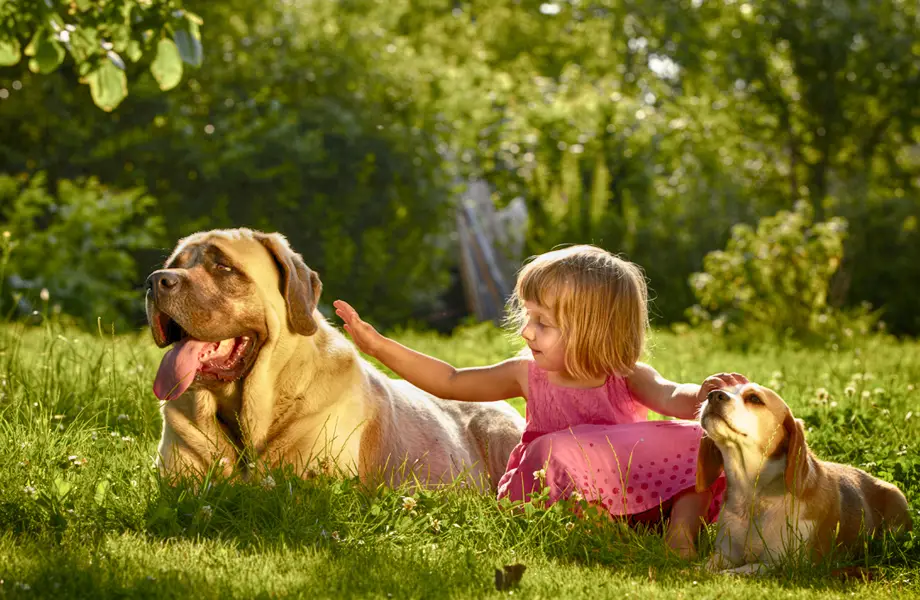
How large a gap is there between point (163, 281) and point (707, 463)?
6.80 ft

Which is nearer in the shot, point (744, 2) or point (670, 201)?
point (670, 201)

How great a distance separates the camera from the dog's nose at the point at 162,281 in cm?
381

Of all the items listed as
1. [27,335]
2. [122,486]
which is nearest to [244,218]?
[27,335]

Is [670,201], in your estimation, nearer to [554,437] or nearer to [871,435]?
[871,435]

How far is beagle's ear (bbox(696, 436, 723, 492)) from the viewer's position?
3.89 metres

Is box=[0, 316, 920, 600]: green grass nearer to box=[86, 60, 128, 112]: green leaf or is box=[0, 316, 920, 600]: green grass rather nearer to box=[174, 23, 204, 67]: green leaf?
box=[86, 60, 128, 112]: green leaf

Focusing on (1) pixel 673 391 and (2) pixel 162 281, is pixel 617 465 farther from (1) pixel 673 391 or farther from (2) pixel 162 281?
(2) pixel 162 281

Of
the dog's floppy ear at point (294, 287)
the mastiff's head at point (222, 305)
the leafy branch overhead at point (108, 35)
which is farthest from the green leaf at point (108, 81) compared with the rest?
the dog's floppy ear at point (294, 287)

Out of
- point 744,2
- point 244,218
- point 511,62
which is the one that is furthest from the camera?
point 511,62

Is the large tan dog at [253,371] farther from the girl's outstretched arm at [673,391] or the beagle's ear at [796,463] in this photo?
the beagle's ear at [796,463]

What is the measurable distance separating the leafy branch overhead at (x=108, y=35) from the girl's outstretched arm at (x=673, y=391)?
2.82 m

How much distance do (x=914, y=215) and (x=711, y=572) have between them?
12812 mm

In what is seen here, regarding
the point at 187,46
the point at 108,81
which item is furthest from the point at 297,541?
the point at 108,81

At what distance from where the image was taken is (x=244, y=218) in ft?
44.3
